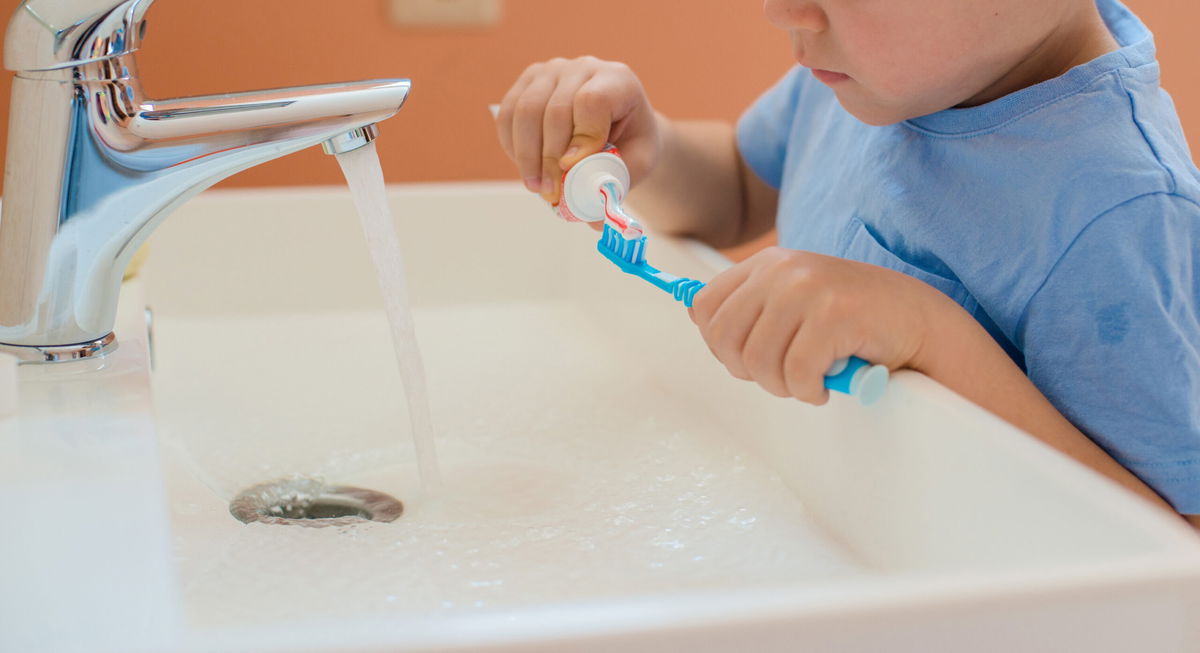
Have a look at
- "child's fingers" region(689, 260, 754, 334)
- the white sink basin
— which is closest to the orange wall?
the white sink basin

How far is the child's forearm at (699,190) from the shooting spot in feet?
2.49

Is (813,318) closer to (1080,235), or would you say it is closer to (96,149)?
(1080,235)

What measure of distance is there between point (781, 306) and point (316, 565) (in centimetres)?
20

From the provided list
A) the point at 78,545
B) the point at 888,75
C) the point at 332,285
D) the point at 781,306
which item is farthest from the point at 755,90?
the point at 78,545

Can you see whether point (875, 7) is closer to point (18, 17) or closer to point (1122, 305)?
point (1122, 305)

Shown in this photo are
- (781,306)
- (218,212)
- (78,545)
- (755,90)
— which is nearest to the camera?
(78,545)

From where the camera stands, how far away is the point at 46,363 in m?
0.47

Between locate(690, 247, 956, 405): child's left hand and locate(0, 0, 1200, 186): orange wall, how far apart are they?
0.77 meters

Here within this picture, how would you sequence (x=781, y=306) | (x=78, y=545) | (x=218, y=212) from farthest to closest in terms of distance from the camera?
1. (x=218, y=212)
2. (x=781, y=306)
3. (x=78, y=545)

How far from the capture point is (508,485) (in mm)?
544

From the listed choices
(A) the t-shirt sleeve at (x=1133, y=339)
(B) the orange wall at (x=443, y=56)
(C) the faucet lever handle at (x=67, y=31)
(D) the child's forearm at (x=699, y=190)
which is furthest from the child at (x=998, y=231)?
(B) the orange wall at (x=443, y=56)

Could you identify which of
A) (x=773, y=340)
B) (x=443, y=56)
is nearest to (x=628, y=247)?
→ (x=773, y=340)

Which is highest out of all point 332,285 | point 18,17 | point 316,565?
point 18,17

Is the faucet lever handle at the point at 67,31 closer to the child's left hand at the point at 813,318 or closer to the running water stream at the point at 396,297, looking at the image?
the running water stream at the point at 396,297
